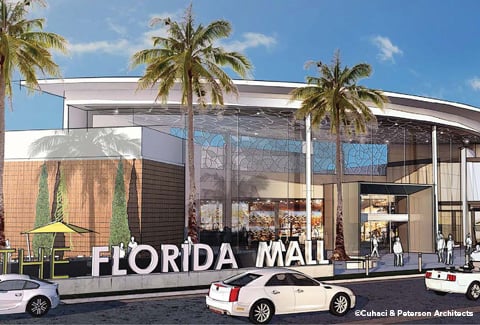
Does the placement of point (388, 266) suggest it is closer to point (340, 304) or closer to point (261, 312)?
point (340, 304)

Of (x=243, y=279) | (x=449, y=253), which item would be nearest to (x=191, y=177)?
(x=243, y=279)

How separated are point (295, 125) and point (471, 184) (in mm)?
21649

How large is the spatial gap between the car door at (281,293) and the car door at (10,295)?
23.6 ft

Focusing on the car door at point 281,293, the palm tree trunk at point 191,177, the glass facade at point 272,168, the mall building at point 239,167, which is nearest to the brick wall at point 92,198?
the mall building at point 239,167

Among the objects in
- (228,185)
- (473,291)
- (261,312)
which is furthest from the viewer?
(228,185)

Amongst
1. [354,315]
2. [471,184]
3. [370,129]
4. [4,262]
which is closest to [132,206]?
[4,262]

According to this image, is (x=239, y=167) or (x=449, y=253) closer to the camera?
(x=449, y=253)

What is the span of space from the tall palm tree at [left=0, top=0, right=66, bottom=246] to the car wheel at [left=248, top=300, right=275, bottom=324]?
14997mm

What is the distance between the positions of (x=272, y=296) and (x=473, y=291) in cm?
830

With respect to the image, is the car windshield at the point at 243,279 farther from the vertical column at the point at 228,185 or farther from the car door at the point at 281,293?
the vertical column at the point at 228,185

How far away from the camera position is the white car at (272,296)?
1580 cm

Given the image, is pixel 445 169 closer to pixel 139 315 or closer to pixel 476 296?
pixel 476 296

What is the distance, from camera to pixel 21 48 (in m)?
27.3

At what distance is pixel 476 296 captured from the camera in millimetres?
20156
